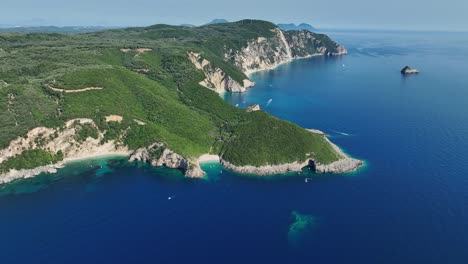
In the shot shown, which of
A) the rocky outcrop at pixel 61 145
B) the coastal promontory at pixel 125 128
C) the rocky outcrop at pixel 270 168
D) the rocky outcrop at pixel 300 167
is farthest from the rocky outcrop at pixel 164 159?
the rocky outcrop at pixel 300 167

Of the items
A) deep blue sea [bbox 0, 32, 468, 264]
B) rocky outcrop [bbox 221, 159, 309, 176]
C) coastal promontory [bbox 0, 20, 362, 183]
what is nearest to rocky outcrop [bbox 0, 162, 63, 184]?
coastal promontory [bbox 0, 20, 362, 183]

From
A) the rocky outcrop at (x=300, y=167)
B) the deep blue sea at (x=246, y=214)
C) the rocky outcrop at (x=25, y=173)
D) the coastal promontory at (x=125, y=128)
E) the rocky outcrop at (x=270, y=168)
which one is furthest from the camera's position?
the coastal promontory at (x=125, y=128)

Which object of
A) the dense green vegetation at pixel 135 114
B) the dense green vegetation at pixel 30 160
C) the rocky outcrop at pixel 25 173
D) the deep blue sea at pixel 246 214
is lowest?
the deep blue sea at pixel 246 214

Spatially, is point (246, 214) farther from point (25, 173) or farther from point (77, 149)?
point (25, 173)

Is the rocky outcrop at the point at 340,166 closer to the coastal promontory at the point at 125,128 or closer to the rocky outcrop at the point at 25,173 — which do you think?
the coastal promontory at the point at 125,128

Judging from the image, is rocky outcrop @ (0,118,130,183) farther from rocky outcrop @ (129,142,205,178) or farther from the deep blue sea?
rocky outcrop @ (129,142,205,178)

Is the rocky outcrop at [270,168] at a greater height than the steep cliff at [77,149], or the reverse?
the steep cliff at [77,149]

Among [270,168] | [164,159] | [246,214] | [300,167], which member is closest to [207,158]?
[164,159]

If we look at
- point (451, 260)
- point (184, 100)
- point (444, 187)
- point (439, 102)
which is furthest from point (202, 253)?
point (439, 102)
